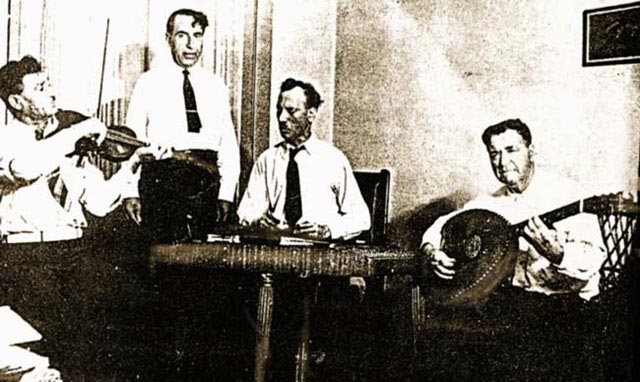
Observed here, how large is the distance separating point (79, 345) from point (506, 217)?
4.98ft

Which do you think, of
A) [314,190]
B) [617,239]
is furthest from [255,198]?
[617,239]

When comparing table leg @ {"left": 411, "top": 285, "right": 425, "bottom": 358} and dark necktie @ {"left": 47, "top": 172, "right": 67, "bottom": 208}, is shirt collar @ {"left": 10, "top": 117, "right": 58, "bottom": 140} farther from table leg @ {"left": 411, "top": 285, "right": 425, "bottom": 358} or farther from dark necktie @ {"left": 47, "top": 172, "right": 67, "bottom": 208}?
table leg @ {"left": 411, "top": 285, "right": 425, "bottom": 358}

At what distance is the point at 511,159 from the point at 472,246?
0.35 meters

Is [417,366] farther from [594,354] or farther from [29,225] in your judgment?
[29,225]

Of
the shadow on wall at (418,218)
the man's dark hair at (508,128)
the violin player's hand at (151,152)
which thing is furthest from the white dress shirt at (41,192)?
the man's dark hair at (508,128)

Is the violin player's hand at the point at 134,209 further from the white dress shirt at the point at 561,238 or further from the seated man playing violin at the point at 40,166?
the white dress shirt at the point at 561,238

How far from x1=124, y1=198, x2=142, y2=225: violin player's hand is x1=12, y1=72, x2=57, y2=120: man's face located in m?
0.39

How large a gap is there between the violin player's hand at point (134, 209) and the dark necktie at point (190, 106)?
33 centimetres

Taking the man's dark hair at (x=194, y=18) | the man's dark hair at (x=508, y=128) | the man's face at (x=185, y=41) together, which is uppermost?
the man's dark hair at (x=194, y=18)

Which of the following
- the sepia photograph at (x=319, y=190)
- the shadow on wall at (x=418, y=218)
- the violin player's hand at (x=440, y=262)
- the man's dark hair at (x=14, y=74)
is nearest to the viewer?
the man's dark hair at (x=14, y=74)

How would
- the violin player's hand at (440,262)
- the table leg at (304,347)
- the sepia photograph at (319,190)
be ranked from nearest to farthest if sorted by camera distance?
the sepia photograph at (319,190)
the table leg at (304,347)
the violin player's hand at (440,262)

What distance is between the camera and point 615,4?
291 centimetres

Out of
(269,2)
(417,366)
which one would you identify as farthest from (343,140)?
(417,366)

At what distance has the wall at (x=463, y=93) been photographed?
2.99 m
